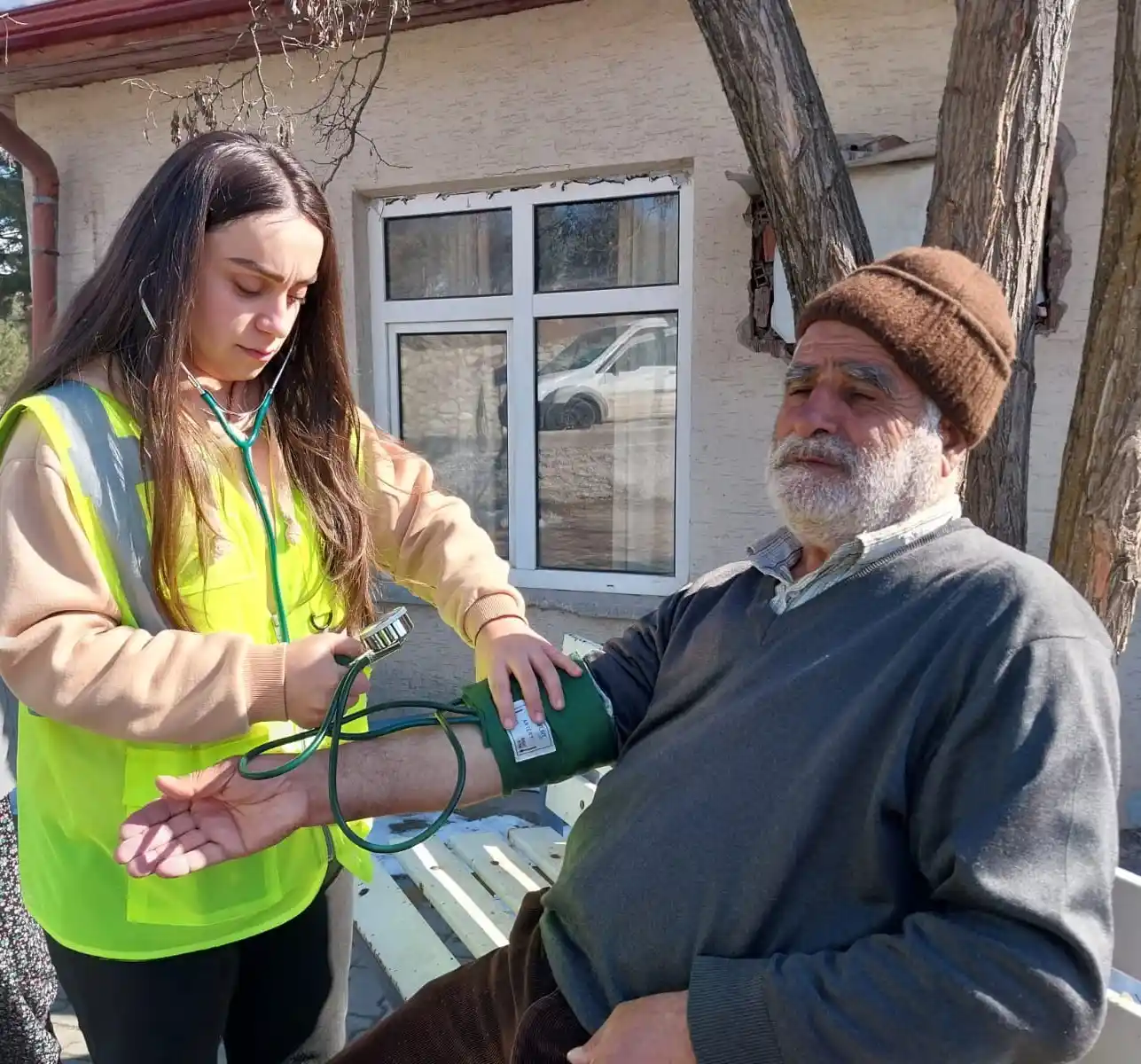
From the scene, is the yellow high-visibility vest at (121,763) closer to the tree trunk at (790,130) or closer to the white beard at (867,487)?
the white beard at (867,487)

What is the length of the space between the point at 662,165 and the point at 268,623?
130 inches

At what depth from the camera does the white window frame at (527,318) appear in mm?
4312

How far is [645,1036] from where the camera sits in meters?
1.20

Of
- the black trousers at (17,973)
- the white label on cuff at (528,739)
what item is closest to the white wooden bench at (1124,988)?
the white label on cuff at (528,739)

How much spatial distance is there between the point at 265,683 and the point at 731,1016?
2.42 ft

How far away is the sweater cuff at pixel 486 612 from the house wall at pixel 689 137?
2.54m

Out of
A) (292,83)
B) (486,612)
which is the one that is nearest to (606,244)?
(292,83)

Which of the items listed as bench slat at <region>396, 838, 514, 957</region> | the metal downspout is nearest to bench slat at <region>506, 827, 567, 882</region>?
bench slat at <region>396, 838, 514, 957</region>

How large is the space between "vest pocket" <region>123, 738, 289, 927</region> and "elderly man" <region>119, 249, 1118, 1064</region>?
1.8 inches

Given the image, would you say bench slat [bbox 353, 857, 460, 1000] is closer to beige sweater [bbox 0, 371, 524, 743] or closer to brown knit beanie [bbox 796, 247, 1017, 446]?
beige sweater [bbox 0, 371, 524, 743]

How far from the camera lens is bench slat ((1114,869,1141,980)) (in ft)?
5.39

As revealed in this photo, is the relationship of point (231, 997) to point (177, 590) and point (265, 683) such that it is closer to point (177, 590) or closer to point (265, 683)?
point (265, 683)

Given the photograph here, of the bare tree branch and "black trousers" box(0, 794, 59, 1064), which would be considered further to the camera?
the bare tree branch

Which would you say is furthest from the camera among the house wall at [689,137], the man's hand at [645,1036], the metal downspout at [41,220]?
the metal downspout at [41,220]
